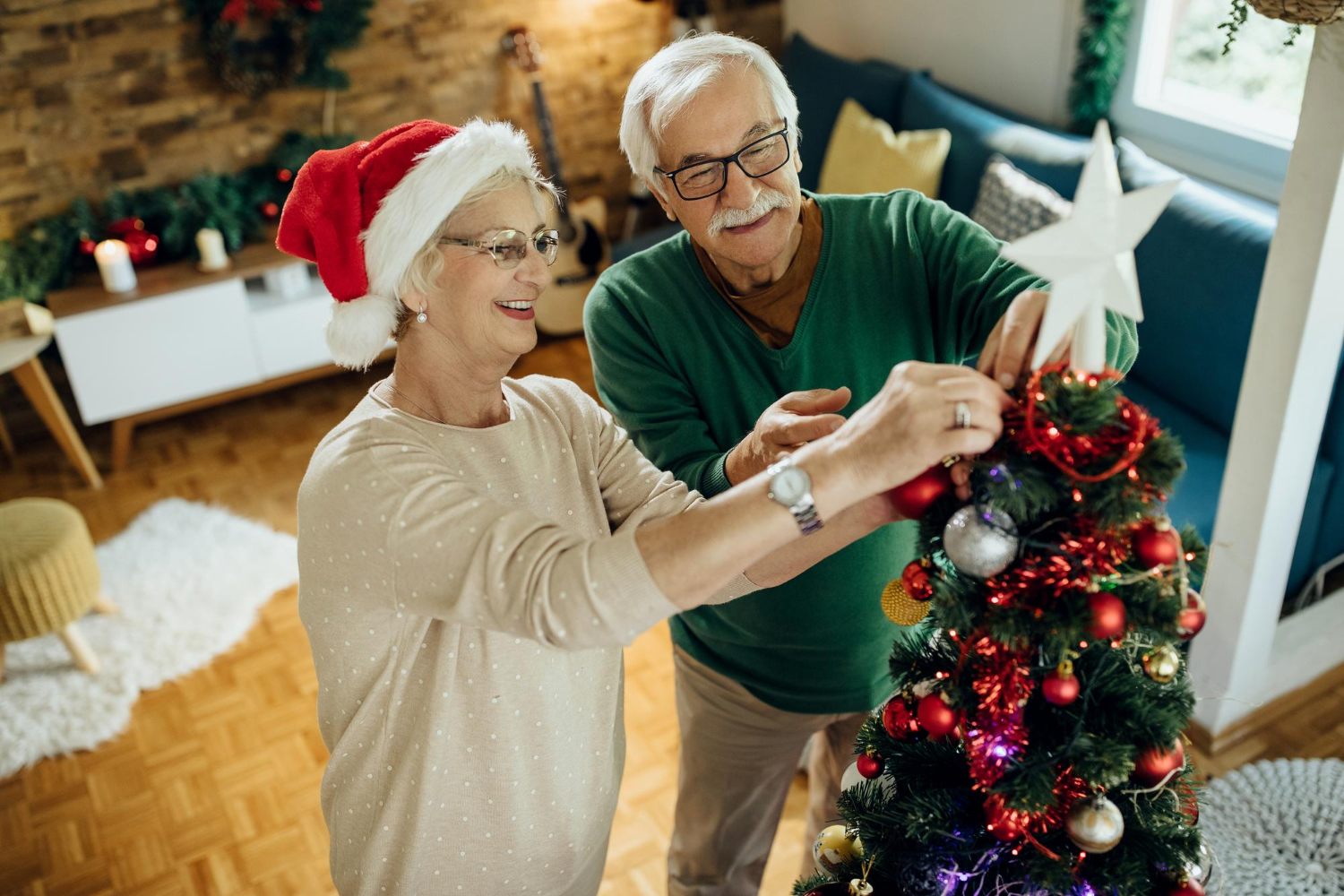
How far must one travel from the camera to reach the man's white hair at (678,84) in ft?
4.54

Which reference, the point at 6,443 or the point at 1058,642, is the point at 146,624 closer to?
the point at 6,443

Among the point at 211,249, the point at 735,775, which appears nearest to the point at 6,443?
the point at 211,249

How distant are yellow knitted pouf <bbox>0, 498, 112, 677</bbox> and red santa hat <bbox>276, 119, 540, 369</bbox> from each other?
200 cm

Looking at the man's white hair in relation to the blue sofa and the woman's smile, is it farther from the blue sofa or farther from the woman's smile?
the blue sofa

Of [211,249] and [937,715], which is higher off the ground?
[937,715]

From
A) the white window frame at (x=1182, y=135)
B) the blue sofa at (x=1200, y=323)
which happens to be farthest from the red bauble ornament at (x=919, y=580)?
the white window frame at (x=1182, y=135)

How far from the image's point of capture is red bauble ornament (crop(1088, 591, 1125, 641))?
0.87 m

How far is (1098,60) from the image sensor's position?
9.32ft

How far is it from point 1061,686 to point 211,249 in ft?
11.6

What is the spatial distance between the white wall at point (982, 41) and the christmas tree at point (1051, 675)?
2472 mm

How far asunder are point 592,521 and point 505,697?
231mm

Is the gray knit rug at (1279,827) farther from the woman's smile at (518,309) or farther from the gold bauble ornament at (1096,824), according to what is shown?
the woman's smile at (518,309)

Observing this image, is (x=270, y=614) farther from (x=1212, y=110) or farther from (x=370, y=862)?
(x=1212, y=110)

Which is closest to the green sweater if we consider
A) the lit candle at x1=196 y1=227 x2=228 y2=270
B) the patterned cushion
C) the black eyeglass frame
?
the black eyeglass frame
